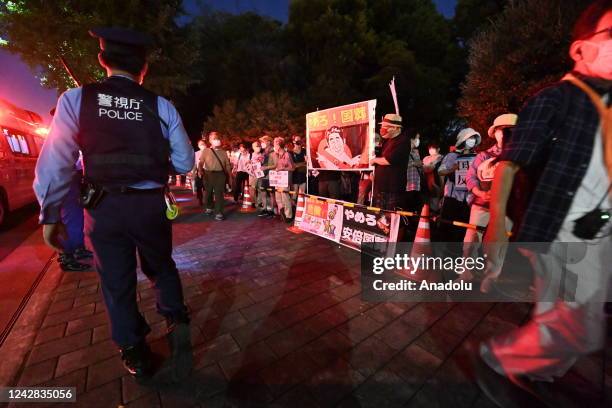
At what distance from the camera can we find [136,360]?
2119 millimetres

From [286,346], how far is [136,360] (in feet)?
3.75

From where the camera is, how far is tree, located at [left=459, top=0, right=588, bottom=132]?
5.79 meters

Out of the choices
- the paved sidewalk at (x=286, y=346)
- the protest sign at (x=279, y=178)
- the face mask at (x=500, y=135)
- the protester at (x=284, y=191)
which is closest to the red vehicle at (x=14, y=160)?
the paved sidewalk at (x=286, y=346)

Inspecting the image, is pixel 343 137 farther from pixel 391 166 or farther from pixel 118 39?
pixel 118 39

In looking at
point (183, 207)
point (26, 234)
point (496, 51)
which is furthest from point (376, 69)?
point (26, 234)

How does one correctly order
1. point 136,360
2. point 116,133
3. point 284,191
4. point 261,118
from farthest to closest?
point 261,118 < point 284,191 < point 136,360 < point 116,133

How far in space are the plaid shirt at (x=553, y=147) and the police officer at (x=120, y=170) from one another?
2263 millimetres

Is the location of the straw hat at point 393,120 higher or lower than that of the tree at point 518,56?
lower

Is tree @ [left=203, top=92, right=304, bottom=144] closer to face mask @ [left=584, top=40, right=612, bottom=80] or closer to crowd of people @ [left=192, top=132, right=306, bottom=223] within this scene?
crowd of people @ [left=192, top=132, right=306, bottom=223]

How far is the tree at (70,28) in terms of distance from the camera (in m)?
11.6

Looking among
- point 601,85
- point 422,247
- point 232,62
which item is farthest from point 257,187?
point 232,62

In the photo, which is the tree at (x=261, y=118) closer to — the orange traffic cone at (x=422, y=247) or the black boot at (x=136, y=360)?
the orange traffic cone at (x=422, y=247)

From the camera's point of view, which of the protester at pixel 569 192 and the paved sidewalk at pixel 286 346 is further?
the paved sidewalk at pixel 286 346

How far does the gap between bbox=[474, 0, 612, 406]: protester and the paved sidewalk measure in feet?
2.60
